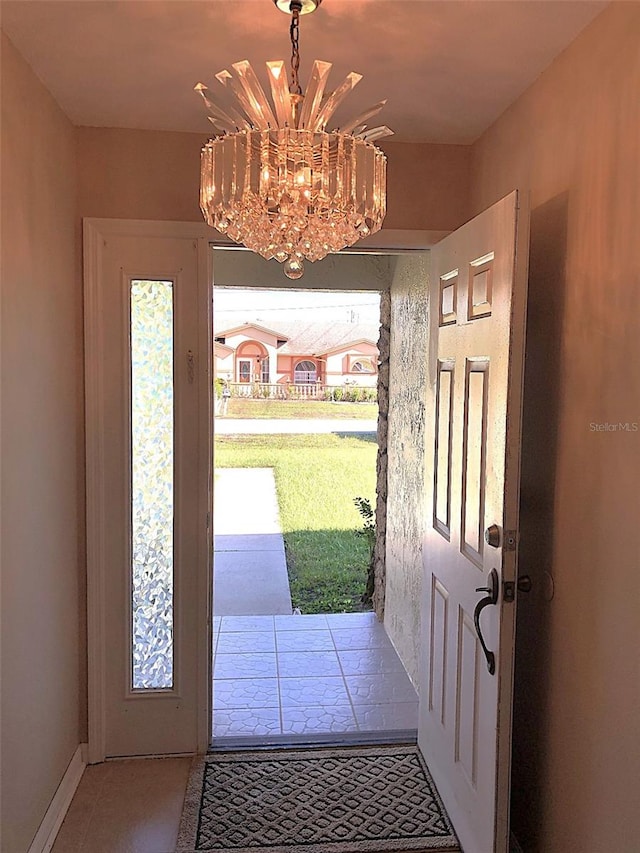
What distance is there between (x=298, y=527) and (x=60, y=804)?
4.54 meters

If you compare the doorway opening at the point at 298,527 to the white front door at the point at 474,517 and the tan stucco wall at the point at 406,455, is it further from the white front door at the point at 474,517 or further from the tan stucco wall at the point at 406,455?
the white front door at the point at 474,517

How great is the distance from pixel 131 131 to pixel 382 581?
301 centimetres

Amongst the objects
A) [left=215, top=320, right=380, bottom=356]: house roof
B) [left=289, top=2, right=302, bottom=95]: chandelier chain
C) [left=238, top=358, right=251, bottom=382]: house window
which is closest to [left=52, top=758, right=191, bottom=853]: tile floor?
[left=289, top=2, right=302, bottom=95]: chandelier chain

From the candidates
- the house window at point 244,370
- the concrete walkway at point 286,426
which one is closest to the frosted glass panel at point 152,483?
the house window at point 244,370

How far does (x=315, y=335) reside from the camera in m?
7.93

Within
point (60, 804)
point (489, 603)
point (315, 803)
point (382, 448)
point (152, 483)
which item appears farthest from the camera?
point (382, 448)

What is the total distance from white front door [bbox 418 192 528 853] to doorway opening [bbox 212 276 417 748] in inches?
28.6

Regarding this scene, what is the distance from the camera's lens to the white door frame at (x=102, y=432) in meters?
2.64

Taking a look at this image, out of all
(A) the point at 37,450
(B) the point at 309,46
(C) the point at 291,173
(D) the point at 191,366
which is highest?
(B) the point at 309,46

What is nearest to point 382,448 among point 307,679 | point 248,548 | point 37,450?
point 307,679

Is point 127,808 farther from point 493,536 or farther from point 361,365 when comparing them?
point 361,365

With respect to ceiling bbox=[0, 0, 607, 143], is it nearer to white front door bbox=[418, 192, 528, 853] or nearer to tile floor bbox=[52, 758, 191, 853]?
white front door bbox=[418, 192, 528, 853]

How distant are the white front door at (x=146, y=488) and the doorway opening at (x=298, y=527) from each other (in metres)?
0.40

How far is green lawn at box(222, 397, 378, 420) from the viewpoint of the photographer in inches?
334
